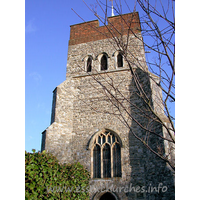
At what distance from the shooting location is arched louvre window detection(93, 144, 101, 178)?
8172mm

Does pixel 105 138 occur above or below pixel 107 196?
above

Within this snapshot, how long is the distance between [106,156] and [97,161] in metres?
A: 0.41

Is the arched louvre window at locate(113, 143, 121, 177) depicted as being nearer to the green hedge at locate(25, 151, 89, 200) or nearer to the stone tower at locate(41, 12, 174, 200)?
the stone tower at locate(41, 12, 174, 200)

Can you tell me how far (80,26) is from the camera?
12.2m

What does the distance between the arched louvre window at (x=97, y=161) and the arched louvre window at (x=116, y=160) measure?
1.99 ft

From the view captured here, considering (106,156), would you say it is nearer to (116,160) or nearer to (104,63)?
(116,160)

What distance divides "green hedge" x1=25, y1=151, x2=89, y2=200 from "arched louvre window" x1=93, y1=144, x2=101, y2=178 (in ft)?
8.32

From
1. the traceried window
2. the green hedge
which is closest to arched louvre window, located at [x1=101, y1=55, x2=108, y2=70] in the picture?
the traceried window

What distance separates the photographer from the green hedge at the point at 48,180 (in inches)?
146

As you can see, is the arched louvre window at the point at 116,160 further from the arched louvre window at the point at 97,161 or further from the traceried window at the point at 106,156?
the arched louvre window at the point at 97,161

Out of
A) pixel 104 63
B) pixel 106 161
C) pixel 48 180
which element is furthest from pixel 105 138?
pixel 48 180

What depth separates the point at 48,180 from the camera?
13.8 feet
